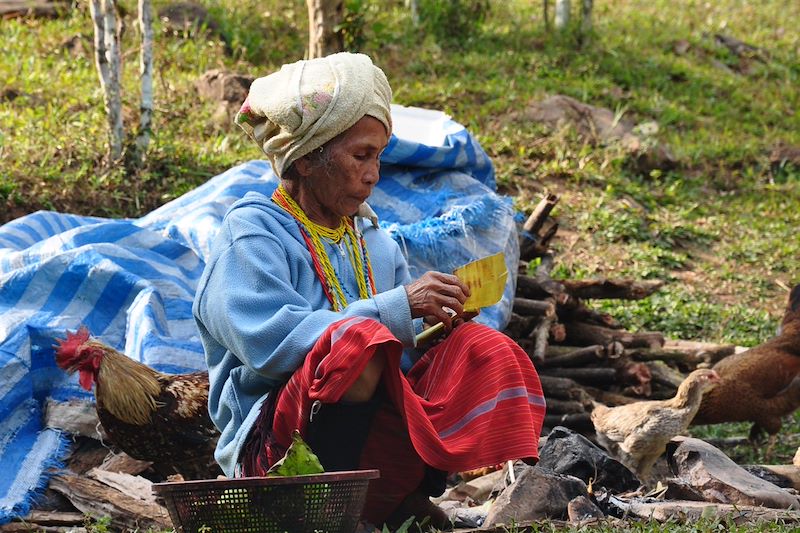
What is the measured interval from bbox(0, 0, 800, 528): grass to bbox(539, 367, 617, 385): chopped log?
1.00m

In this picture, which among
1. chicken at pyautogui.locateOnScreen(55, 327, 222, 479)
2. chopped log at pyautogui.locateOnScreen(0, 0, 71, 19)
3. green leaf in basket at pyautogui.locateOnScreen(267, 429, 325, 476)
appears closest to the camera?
green leaf in basket at pyautogui.locateOnScreen(267, 429, 325, 476)

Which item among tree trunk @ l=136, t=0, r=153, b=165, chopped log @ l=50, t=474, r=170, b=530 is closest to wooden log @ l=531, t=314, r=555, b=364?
chopped log @ l=50, t=474, r=170, b=530

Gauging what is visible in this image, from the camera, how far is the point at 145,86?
8633mm

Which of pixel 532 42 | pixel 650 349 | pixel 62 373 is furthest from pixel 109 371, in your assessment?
pixel 532 42

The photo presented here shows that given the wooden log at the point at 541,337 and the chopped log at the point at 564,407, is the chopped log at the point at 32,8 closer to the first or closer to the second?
the wooden log at the point at 541,337

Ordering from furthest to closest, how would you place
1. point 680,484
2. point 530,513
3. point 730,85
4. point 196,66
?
point 730,85
point 196,66
point 680,484
point 530,513

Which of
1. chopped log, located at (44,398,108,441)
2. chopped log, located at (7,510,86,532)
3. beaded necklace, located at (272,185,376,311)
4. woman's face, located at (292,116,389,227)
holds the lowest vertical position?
chopped log, located at (44,398,108,441)

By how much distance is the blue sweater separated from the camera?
3.22 metres

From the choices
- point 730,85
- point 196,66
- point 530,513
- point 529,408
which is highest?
point 529,408

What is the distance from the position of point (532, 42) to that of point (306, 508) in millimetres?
12703

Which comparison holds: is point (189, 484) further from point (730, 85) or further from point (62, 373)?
point (730, 85)

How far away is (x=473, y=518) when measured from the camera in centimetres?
407

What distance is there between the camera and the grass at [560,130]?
8.67 metres

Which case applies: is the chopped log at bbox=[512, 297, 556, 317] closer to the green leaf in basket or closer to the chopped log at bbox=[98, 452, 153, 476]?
the chopped log at bbox=[98, 452, 153, 476]
